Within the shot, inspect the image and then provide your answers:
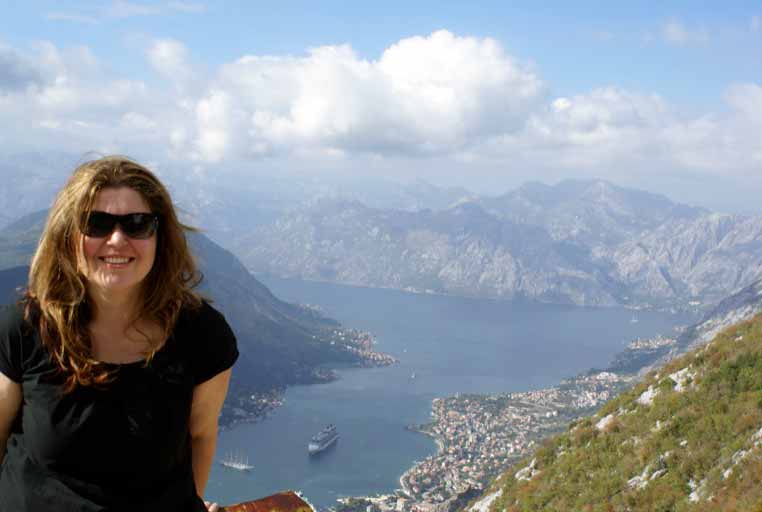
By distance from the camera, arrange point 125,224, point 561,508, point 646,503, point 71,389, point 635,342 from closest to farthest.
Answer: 1. point 71,389
2. point 125,224
3. point 646,503
4. point 561,508
5. point 635,342

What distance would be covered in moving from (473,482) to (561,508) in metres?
37.5

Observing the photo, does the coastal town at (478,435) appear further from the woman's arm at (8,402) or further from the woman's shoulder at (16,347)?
the woman's shoulder at (16,347)

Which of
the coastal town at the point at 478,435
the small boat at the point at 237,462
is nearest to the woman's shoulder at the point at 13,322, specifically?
the coastal town at the point at 478,435

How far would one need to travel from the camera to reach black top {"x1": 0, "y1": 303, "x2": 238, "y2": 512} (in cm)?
173

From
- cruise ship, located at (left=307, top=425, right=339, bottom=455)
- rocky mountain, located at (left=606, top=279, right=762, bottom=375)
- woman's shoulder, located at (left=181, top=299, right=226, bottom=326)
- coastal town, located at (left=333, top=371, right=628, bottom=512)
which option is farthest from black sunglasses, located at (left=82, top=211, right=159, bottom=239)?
rocky mountain, located at (left=606, top=279, right=762, bottom=375)

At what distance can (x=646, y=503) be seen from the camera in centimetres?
887

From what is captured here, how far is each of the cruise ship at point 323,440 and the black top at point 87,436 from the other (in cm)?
5918

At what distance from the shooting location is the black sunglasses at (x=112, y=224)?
1.90 meters

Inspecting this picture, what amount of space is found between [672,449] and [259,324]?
113162 millimetres

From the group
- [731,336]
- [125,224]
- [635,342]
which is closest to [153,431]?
[125,224]

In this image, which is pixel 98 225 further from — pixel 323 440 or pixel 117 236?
pixel 323 440

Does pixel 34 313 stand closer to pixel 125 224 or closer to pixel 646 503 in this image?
pixel 125 224

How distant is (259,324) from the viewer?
118688mm

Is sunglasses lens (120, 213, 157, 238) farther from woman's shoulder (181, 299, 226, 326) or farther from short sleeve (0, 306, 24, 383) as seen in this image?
short sleeve (0, 306, 24, 383)
